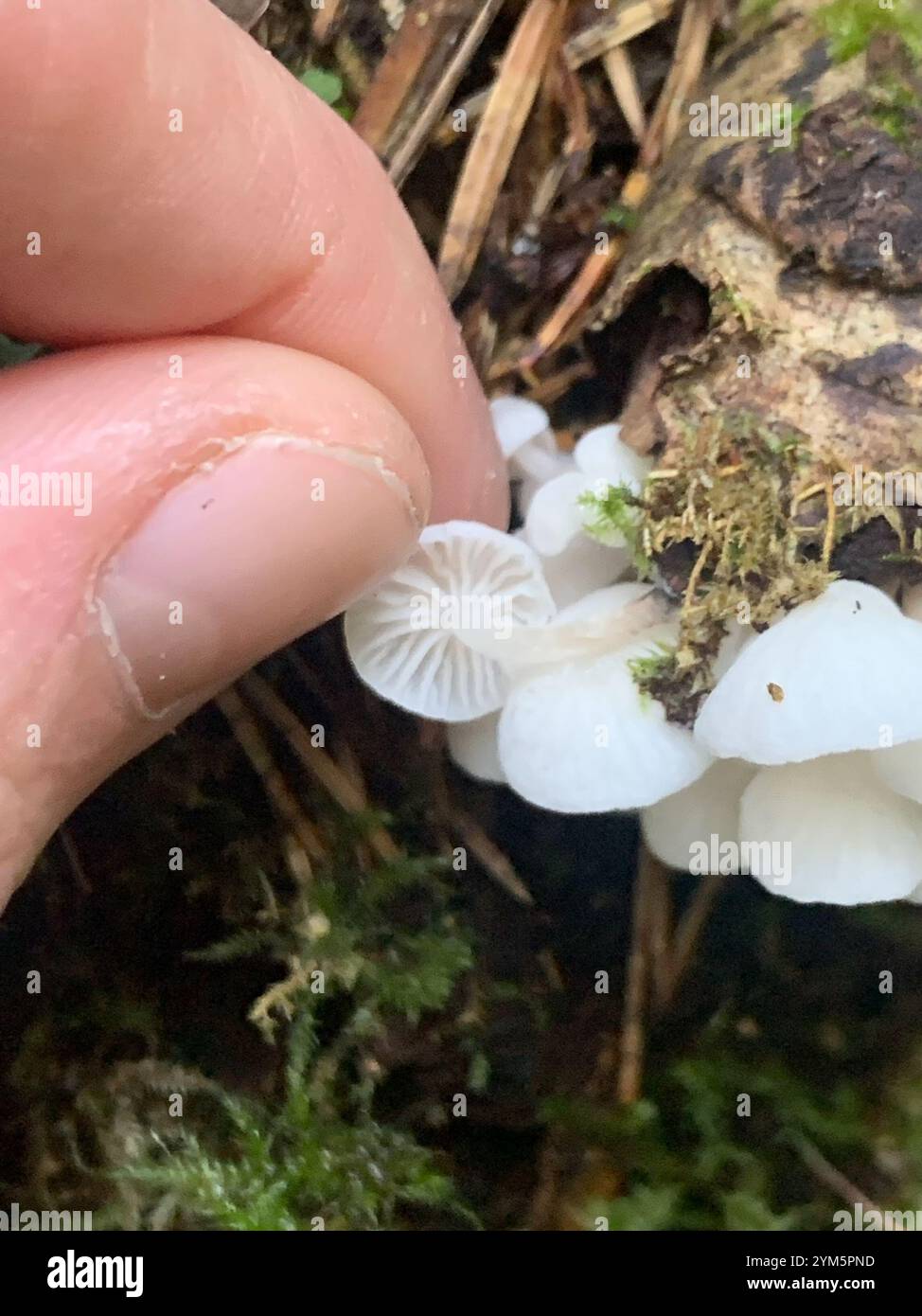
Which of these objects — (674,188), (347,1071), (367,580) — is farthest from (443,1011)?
(674,188)

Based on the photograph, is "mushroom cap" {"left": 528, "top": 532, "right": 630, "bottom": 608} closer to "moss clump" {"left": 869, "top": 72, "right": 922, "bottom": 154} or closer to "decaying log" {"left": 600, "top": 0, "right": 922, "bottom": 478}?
"decaying log" {"left": 600, "top": 0, "right": 922, "bottom": 478}

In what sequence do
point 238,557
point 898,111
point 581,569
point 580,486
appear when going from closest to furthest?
point 238,557
point 898,111
point 580,486
point 581,569

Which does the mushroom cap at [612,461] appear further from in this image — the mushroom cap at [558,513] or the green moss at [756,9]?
the green moss at [756,9]

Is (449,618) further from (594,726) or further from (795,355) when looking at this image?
(795,355)

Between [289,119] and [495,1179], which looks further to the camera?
[495,1179]

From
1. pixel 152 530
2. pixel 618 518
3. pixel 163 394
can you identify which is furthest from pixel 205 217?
pixel 618 518

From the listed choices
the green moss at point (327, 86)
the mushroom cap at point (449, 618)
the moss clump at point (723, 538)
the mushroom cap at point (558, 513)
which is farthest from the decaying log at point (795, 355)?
the green moss at point (327, 86)

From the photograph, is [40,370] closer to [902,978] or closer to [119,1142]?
[119,1142]
